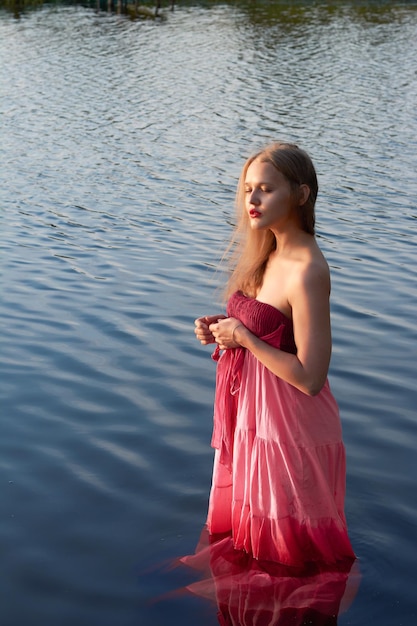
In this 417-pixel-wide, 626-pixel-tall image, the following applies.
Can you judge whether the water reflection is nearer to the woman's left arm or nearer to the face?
the woman's left arm

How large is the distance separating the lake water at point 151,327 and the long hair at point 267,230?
850 mm

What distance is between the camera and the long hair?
3.79 metres

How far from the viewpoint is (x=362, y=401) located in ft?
22.8

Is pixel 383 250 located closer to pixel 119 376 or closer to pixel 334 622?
pixel 119 376

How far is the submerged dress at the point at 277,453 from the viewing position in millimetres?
3830

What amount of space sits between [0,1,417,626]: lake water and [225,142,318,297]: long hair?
85cm

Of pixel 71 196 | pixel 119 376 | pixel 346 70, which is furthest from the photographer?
pixel 346 70

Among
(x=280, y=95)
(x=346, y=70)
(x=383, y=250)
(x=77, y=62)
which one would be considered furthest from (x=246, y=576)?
(x=77, y=62)

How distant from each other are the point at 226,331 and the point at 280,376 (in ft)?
0.92

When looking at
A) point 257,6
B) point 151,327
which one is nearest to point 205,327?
point 151,327

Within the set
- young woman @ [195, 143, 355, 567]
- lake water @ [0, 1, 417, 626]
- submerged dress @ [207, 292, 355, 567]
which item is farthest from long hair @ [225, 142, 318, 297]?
lake water @ [0, 1, 417, 626]

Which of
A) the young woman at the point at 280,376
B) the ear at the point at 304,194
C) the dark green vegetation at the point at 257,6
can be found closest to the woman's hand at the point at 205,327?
the young woman at the point at 280,376

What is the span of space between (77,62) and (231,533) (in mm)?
29649

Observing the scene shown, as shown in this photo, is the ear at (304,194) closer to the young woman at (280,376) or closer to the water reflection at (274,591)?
the young woman at (280,376)
